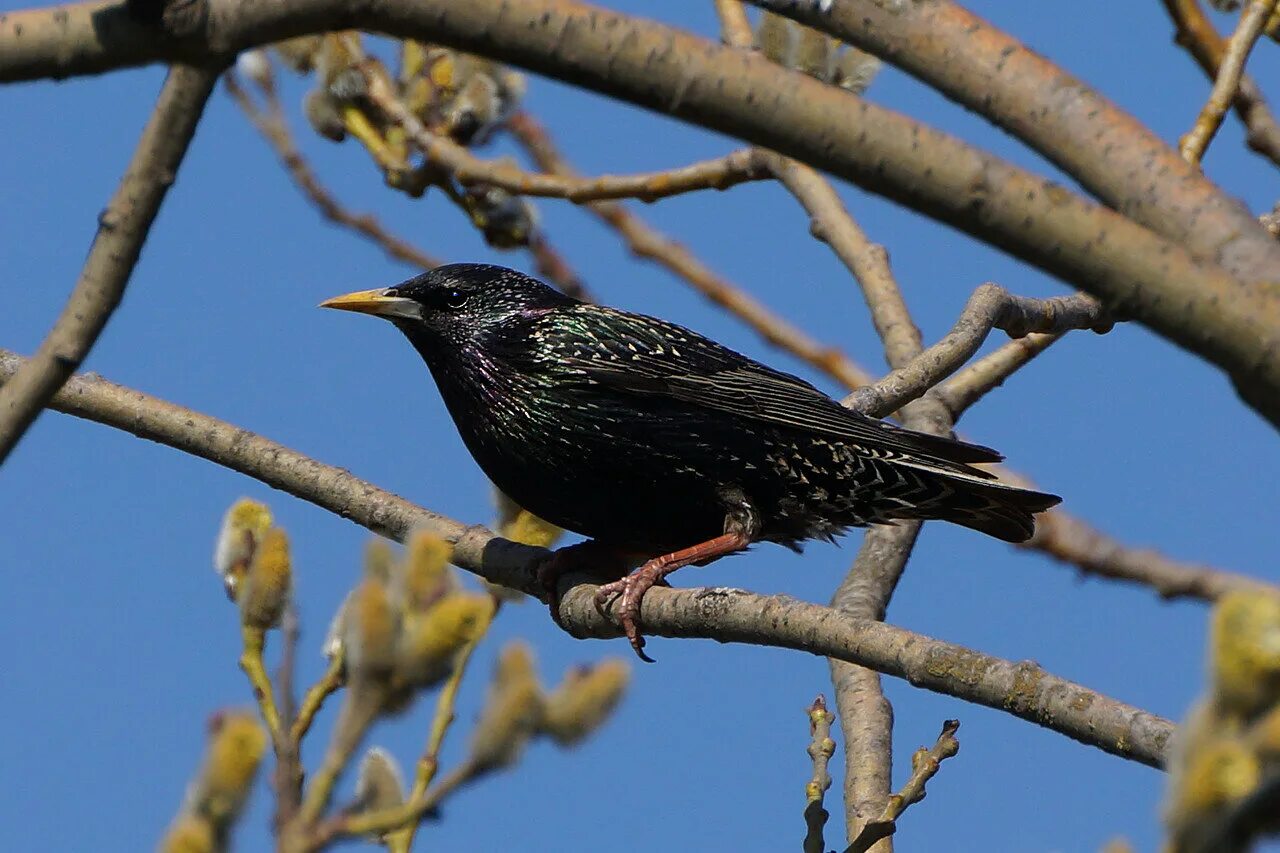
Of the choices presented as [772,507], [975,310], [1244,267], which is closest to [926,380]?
[975,310]

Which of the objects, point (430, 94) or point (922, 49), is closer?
point (922, 49)

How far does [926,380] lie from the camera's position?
4582 mm

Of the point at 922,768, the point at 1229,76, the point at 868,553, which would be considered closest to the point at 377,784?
the point at 922,768

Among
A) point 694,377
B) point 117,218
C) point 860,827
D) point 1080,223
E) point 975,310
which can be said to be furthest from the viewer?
point 694,377

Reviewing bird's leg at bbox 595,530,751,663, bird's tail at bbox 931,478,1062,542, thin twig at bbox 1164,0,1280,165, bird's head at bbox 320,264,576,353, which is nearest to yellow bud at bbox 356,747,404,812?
bird's leg at bbox 595,530,751,663

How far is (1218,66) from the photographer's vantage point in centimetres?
546

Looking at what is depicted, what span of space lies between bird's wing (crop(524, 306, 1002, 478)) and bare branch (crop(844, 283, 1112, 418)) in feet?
1.05

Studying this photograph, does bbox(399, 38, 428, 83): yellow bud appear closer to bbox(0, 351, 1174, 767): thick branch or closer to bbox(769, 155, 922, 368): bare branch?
bbox(769, 155, 922, 368): bare branch

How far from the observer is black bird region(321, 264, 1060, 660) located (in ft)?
16.9

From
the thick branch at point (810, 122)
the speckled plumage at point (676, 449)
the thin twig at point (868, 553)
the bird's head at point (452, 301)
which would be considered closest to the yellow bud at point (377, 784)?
the thick branch at point (810, 122)

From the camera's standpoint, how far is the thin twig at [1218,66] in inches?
210

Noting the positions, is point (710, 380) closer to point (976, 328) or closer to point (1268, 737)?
point (976, 328)

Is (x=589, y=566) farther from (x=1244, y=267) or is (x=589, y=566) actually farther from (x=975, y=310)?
(x=1244, y=267)

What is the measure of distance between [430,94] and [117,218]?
3895 millimetres
